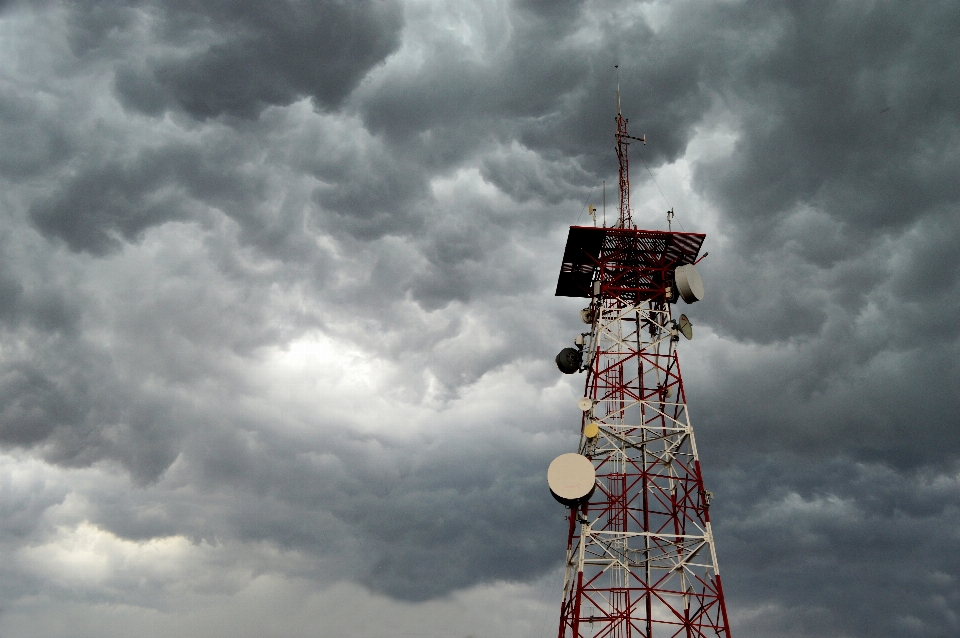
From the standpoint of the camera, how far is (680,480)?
57.0 metres

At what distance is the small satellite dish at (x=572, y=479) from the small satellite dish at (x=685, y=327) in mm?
13810

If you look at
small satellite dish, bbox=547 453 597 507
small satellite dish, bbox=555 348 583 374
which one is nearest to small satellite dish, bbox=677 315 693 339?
small satellite dish, bbox=555 348 583 374

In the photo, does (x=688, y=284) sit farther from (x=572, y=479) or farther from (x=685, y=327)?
(x=572, y=479)

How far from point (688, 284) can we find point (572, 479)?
59.1 feet

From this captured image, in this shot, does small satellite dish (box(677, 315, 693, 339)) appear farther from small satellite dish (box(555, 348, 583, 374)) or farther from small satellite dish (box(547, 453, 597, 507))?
small satellite dish (box(547, 453, 597, 507))

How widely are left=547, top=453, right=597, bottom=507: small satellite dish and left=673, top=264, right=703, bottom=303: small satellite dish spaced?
50.7 feet

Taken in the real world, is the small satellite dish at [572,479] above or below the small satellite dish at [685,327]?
below

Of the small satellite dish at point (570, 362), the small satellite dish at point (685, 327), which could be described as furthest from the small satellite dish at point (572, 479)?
the small satellite dish at point (685, 327)

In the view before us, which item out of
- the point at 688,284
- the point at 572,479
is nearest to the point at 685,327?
the point at 688,284

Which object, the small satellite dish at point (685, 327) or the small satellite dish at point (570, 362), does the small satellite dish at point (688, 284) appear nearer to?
the small satellite dish at point (685, 327)

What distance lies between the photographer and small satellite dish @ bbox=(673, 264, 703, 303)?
61469mm

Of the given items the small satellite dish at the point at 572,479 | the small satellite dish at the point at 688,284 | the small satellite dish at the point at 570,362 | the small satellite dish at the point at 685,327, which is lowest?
the small satellite dish at the point at 572,479

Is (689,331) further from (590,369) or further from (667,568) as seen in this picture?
(667,568)

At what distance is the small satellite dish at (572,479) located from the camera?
55.1 meters
